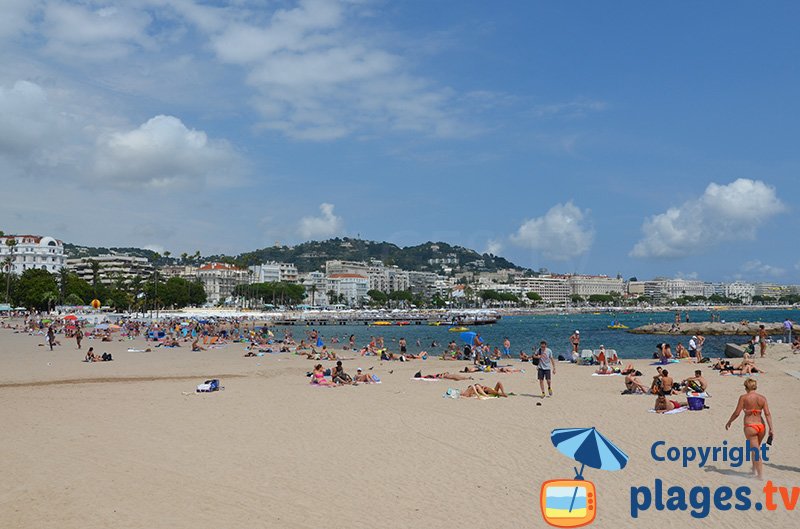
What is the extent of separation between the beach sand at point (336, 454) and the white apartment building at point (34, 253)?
Result: 390 ft

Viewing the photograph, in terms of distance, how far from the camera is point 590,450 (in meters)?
6.43

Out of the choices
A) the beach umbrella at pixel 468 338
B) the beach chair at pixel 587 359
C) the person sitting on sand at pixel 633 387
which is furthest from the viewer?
the beach umbrella at pixel 468 338

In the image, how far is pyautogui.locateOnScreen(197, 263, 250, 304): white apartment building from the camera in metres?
179

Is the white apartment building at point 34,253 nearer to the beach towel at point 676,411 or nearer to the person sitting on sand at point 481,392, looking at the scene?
the person sitting on sand at point 481,392

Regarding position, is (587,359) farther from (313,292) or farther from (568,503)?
(313,292)

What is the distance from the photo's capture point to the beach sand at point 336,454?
7.12 metres

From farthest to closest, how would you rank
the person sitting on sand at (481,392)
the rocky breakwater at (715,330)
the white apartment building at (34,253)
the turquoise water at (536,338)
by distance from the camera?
the white apartment building at (34,253) < the rocky breakwater at (715,330) < the turquoise water at (536,338) < the person sitting on sand at (481,392)

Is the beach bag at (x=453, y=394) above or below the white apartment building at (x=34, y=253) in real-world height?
below

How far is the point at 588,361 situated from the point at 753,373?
20.0 feet

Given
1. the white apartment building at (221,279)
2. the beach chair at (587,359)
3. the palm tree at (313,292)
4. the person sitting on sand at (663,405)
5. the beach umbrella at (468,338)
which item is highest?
the white apartment building at (221,279)

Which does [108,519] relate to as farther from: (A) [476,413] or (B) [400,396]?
(B) [400,396]

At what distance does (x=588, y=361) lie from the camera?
81.0ft

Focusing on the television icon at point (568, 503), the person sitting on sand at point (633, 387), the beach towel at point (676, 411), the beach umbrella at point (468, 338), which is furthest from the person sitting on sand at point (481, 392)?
the beach umbrella at point (468, 338)

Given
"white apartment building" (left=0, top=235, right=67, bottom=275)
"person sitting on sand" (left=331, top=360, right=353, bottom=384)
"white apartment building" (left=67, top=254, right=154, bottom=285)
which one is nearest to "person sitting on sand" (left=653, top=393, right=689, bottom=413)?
"person sitting on sand" (left=331, top=360, right=353, bottom=384)
